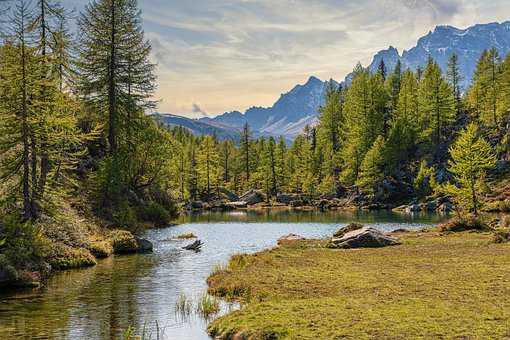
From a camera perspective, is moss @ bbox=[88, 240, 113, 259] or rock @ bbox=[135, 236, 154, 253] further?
rock @ bbox=[135, 236, 154, 253]

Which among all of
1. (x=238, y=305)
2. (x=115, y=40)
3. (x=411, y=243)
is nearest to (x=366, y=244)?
(x=411, y=243)

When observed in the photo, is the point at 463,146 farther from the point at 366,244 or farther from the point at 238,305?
the point at 238,305

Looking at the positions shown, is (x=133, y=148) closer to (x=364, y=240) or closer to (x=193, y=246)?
(x=193, y=246)

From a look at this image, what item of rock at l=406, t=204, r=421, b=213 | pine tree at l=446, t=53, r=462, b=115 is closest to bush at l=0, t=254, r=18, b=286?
rock at l=406, t=204, r=421, b=213

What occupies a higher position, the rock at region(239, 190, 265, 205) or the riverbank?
the rock at region(239, 190, 265, 205)

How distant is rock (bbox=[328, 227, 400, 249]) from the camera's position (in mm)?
41531

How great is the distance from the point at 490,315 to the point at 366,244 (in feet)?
79.1

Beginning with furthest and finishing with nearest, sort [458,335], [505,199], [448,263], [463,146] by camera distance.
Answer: [505,199], [463,146], [448,263], [458,335]

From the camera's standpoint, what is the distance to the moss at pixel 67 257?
1379 inches

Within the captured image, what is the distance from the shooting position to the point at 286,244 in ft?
150

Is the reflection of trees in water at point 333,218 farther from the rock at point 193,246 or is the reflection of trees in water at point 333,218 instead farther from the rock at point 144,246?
the rock at point 144,246

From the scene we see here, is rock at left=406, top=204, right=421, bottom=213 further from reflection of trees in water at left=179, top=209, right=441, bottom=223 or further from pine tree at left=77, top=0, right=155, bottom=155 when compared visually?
pine tree at left=77, top=0, right=155, bottom=155

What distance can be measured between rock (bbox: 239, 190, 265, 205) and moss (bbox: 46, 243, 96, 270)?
9554cm

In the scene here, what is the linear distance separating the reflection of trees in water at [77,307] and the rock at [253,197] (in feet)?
326
